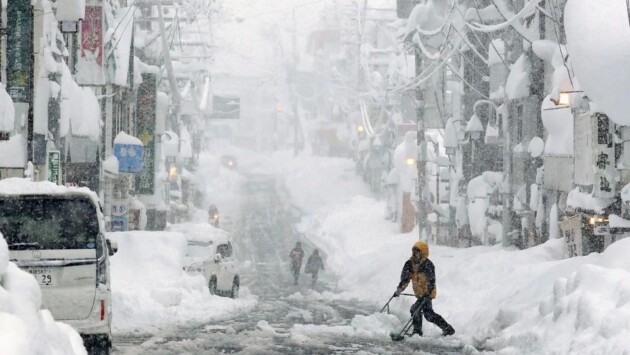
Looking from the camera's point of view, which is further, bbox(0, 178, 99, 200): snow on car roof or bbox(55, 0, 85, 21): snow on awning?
bbox(55, 0, 85, 21): snow on awning

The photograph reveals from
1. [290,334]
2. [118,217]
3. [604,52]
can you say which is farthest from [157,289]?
[118,217]

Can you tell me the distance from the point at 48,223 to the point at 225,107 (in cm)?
10319

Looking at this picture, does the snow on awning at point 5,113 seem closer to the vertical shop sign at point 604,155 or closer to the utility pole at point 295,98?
the vertical shop sign at point 604,155

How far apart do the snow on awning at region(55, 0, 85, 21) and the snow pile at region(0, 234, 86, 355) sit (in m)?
19.1

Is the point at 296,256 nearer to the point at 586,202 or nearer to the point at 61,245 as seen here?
the point at 586,202

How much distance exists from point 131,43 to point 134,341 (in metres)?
23.8

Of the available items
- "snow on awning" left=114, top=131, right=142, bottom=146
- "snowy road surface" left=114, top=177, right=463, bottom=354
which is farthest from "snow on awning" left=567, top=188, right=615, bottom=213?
"snow on awning" left=114, top=131, right=142, bottom=146

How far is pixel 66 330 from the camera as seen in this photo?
8711mm

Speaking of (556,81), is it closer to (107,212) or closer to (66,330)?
(107,212)

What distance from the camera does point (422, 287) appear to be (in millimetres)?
17656

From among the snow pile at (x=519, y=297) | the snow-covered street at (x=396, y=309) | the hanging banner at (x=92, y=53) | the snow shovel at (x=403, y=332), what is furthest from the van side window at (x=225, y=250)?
the snow shovel at (x=403, y=332)

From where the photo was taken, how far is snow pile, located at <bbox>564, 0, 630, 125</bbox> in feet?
66.4

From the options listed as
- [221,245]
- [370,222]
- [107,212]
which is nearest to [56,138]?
[221,245]

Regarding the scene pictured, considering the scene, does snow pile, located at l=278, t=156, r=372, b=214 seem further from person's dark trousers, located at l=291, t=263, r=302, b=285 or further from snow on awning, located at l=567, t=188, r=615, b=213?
snow on awning, located at l=567, t=188, r=615, b=213
